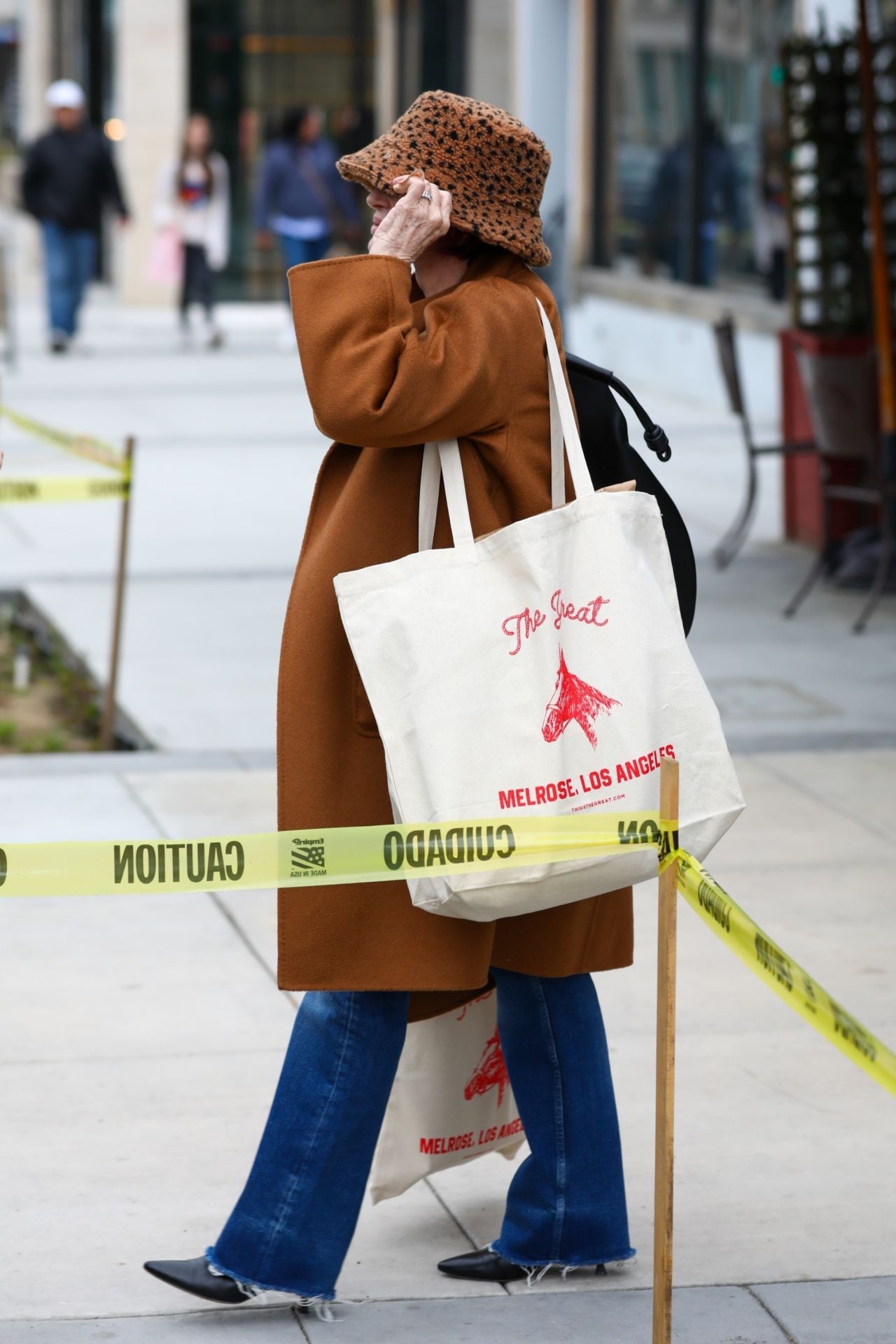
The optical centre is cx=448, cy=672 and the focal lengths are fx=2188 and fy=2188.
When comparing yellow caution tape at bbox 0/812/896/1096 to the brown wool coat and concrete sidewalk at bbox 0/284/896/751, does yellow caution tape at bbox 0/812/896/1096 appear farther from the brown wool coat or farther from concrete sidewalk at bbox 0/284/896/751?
concrete sidewalk at bbox 0/284/896/751

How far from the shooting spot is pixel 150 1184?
3861mm

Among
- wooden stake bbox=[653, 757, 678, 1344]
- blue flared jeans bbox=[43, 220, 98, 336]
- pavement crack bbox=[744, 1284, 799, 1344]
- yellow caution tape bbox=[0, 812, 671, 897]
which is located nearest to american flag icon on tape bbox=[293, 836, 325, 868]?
yellow caution tape bbox=[0, 812, 671, 897]

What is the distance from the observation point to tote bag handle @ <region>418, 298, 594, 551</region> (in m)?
3.11

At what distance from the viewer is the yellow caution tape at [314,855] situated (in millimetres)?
2990

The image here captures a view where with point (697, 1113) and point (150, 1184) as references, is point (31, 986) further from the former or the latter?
point (697, 1113)

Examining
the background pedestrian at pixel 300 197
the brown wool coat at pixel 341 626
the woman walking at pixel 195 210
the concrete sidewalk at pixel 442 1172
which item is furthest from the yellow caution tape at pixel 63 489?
the background pedestrian at pixel 300 197

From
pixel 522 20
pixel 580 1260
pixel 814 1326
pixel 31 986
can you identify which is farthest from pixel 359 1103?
pixel 522 20

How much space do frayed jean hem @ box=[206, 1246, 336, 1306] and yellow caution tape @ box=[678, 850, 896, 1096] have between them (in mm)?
842

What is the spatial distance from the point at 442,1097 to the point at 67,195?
16700 mm

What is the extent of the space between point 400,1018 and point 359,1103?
0.14 m

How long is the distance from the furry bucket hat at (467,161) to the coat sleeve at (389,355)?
11cm

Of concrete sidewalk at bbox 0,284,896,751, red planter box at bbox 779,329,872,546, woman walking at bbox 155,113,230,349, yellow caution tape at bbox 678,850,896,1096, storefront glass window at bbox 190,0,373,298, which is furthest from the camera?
storefront glass window at bbox 190,0,373,298

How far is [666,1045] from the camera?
297 centimetres

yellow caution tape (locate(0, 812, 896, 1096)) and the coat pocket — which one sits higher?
the coat pocket
